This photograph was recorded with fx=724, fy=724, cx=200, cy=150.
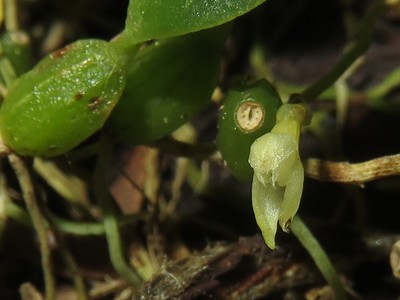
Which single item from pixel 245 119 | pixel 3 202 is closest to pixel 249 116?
pixel 245 119

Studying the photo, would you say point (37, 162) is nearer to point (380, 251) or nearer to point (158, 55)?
point (158, 55)

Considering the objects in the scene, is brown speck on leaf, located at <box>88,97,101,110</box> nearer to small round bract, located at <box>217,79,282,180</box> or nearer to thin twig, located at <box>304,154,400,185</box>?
small round bract, located at <box>217,79,282,180</box>

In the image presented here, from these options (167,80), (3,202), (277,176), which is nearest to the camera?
(277,176)

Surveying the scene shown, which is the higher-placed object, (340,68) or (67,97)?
(67,97)

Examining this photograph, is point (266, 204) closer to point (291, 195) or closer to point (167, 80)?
point (291, 195)

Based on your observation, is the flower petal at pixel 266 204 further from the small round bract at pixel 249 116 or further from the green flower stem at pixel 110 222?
the green flower stem at pixel 110 222

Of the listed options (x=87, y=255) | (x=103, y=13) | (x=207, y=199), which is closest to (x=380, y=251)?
(x=207, y=199)
